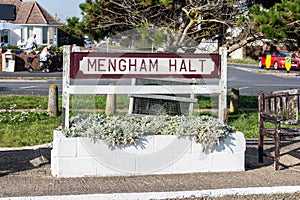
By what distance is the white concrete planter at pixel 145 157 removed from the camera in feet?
23.1

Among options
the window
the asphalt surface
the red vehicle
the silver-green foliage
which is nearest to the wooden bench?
the silver-green foliage

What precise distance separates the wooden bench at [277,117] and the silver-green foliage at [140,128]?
686mm

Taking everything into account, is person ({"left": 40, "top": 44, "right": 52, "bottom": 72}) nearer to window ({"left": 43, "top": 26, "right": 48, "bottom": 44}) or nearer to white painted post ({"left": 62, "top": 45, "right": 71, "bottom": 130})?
white painted post ({"left": 62, "top": 45, "right": 71, "bottom": 130})

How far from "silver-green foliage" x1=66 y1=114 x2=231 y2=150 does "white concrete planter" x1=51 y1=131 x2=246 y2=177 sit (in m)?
0.09

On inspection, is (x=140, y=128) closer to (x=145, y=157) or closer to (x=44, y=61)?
(x=145, y=157)

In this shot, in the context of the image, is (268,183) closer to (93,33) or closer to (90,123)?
(90,123)

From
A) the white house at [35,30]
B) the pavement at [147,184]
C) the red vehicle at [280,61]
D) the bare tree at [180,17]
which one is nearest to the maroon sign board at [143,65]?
the pavement at [147,184]

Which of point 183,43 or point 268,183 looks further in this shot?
point 183,43

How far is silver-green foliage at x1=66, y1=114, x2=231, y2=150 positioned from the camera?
23.4 feet

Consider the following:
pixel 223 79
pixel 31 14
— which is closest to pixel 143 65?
pixel 223 79

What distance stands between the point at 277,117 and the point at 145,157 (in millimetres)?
1986

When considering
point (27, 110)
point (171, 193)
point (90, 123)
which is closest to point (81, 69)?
point (90, 123)

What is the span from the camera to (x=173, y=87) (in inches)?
306

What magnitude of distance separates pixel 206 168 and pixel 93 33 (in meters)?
7.38
